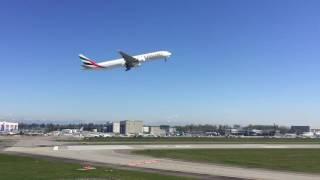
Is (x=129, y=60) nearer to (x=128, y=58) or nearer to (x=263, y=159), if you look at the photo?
(x=128, y=58)

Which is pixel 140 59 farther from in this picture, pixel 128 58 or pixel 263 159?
pixel 263 159

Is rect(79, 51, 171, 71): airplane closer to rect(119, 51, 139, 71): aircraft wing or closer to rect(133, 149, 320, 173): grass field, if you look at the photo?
rect(119, 51, 139, 71): aircraft wing

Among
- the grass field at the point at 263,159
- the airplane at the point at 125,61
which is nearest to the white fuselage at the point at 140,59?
the airplane at the point at 125,61

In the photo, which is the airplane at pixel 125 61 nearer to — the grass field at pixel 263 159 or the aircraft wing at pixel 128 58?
the aircraft wing at pixel 128 58

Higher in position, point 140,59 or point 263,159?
point 140,59

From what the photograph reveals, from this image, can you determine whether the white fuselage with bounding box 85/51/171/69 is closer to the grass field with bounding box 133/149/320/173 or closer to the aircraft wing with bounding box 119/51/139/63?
the aircraft wing with bounding box 119/51/139/63

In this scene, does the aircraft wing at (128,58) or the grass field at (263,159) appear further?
the aircraft wing at (128,58)

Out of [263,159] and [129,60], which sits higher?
[129,60]

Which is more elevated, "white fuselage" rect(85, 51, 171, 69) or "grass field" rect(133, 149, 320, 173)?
"white fuselage" rect(85, 51, 171, 69)

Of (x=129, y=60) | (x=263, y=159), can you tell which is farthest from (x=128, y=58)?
(x=263, y=159)

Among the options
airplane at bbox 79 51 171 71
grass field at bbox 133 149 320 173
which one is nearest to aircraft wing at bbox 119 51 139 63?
airplane at bbox 79 51 171 71

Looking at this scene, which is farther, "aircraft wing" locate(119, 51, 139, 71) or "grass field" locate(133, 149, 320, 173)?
"aircraft wing" locate(119, 51, 139, 71)
